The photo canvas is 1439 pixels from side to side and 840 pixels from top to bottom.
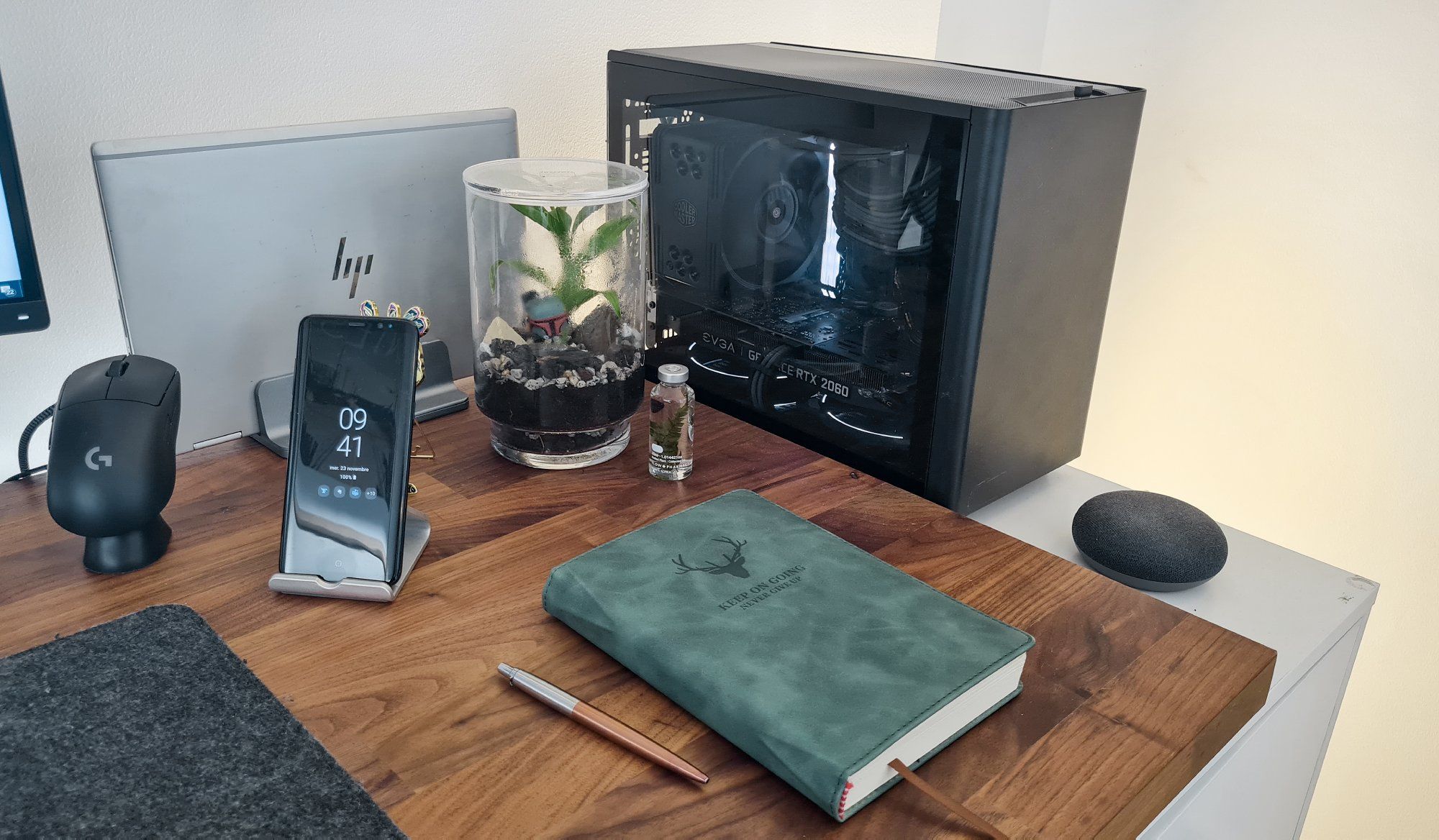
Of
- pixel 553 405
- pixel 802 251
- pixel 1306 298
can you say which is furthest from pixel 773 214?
pixel 1306 298

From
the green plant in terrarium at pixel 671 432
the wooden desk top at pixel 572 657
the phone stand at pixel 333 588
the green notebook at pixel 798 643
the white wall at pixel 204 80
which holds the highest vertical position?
the white wall at pixel 204 80

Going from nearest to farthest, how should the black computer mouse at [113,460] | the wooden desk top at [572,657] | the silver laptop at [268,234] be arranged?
the wooden desk top at [572,657] < the black computer mouse at [113,460] < the silver laptop at [268,234]

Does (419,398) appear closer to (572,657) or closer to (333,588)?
(333,588)

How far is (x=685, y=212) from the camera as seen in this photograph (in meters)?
1.04

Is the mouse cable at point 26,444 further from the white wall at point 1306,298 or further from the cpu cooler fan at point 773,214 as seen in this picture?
the white wall at point 1306,298

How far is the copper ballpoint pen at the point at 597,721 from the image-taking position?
0.54 metres

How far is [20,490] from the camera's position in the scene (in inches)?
32.1

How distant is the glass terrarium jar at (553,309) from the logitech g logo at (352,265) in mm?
99

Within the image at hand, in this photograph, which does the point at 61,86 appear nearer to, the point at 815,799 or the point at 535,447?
the point at 535,447

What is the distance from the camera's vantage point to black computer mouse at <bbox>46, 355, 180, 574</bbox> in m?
0.67

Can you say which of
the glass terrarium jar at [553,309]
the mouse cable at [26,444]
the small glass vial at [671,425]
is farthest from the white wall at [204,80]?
the small glass vial at [671,425]

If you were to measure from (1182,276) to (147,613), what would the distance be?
1.50 metres

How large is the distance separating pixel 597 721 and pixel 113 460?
1.27 feet

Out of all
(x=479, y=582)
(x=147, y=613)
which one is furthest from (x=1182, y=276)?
(x=147, y=613)
